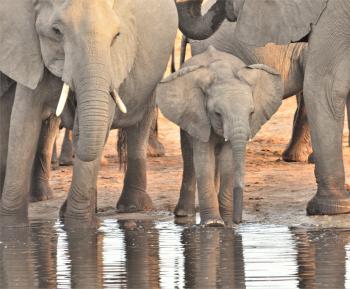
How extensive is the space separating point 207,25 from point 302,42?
89 centimetres

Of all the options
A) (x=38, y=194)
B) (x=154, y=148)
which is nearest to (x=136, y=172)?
(x=38, y=194)

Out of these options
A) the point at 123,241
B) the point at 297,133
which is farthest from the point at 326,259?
the point at 297,133

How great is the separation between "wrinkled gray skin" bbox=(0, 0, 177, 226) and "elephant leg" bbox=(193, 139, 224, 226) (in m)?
0.67

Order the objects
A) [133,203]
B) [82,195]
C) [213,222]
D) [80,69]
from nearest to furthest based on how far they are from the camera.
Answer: [80,69] → [213,222] → [82,195] → [133,203]

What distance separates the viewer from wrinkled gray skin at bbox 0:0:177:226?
38.3ft

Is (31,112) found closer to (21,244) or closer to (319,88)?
(21,244)

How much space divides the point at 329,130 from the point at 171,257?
264cm

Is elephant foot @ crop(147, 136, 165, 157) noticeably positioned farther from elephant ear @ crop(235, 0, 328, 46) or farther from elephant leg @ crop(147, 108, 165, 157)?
elephant ear @ crop(235, 0, 328, 46)

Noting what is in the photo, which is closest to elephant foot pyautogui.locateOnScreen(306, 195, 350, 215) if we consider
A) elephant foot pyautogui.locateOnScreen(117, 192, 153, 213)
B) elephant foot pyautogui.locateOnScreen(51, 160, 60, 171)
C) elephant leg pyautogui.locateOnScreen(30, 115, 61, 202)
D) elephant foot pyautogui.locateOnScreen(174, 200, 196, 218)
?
elephant foot pyautogui.locateOnScreen(174, 200, 196, 218)

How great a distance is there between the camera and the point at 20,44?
1230 centimetres

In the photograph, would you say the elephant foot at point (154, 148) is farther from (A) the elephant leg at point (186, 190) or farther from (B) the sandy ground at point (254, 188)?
(A) the elephant leg at point (186, 190)

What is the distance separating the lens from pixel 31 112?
12266mm

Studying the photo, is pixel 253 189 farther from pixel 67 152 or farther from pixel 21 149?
pixel 67 152

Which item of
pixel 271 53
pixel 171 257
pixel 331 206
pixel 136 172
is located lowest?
pixel 171 257
